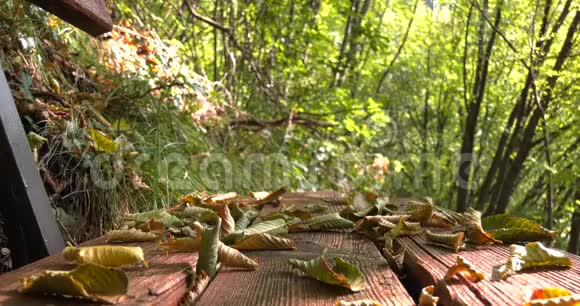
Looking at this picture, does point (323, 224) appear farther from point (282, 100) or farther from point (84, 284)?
point (282, 100)

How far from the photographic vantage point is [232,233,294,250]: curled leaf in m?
1.24

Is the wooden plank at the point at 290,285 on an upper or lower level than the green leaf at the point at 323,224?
upper

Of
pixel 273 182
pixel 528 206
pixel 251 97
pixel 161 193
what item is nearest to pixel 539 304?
pixel 161 193

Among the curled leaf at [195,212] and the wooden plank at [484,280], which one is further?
the curled leaf at [195,212]

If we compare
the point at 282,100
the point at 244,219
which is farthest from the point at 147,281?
the point at 282,100

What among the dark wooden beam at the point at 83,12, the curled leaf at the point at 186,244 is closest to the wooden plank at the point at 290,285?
the curled leaf at the point at 186,244

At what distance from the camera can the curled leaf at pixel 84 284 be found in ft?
2.53

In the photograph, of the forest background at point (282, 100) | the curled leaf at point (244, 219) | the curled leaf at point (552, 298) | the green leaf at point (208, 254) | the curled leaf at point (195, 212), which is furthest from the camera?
the forest background at point (282, 100)

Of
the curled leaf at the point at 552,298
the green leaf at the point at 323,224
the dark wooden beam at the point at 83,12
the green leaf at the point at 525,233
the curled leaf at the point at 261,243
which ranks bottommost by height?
the green leaf at the point at 525,233

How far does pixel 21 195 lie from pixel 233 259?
63cm

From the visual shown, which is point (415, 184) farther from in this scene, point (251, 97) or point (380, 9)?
point (251, 97)

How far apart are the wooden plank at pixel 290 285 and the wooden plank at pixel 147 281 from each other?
0.05 meters

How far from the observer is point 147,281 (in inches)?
35.3

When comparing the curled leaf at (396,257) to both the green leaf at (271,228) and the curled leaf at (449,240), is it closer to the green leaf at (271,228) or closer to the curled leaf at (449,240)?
the curled leaf at (449,240)
